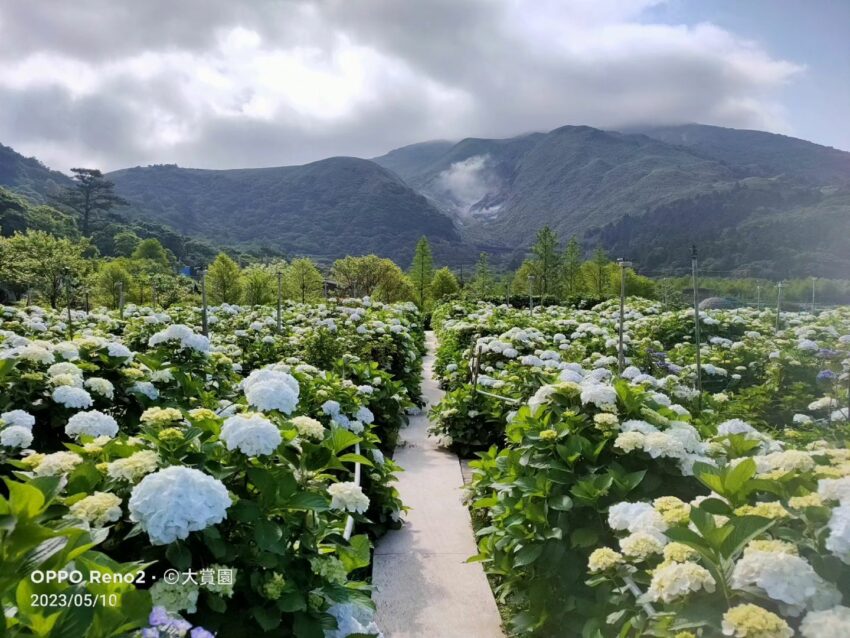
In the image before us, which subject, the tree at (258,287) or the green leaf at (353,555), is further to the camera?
the tree at (258,287)

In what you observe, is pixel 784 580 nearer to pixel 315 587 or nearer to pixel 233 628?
pixel 315 587

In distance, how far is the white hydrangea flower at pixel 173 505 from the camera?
1.53 meters

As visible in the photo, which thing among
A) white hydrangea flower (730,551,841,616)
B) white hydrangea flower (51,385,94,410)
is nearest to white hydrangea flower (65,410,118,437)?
white hydrangea flower (51,385,94,410)

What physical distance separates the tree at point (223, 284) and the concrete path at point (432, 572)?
69.1 feet

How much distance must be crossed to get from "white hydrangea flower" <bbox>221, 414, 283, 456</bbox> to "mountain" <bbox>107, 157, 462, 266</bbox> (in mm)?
127693

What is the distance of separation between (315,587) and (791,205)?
349 ft

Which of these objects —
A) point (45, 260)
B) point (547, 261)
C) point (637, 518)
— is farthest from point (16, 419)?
point (547, 261)

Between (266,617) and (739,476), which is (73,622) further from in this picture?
(739,476)

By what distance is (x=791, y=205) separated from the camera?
89188 mm

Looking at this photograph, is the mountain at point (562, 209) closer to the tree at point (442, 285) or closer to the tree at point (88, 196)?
the tree at point (88, 196)

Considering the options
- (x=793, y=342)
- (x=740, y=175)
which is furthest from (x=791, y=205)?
(x=793, y=342)

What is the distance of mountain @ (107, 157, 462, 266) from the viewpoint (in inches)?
5502

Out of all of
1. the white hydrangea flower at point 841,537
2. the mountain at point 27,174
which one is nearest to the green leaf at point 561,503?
the white hydrangea flower at point 841,537

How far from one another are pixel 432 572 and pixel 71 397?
2335 millimetres
